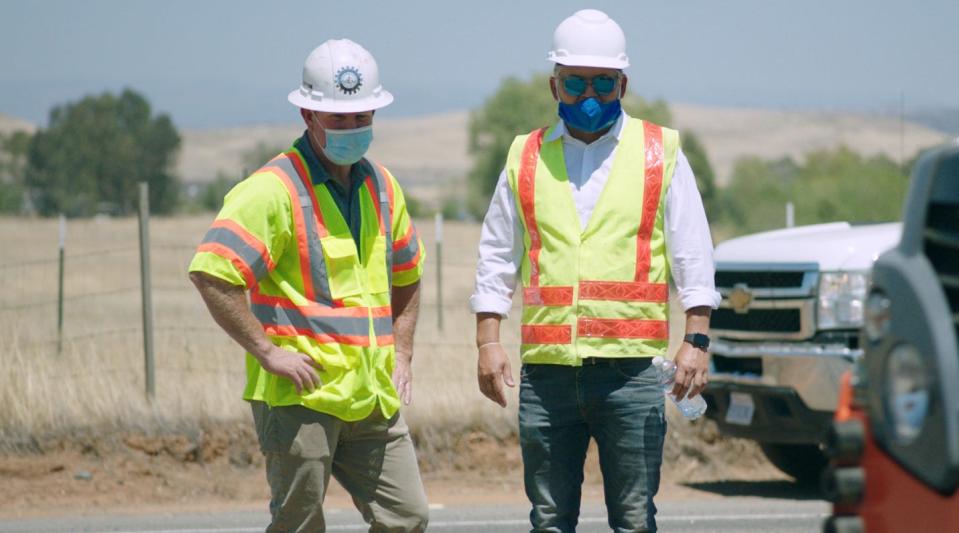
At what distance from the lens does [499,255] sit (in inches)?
224

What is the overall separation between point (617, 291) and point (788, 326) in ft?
12.5

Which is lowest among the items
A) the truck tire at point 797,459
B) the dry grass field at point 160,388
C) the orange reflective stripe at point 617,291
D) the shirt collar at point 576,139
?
the truck tire at point 797,459

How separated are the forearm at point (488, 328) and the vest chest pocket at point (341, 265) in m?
0.43

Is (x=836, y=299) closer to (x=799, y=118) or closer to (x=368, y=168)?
(x=368, y=168)

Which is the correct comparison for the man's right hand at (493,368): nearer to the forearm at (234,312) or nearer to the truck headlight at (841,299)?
the forearm at (234,312)

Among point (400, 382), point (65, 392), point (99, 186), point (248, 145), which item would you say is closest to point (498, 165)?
point (99, 186)

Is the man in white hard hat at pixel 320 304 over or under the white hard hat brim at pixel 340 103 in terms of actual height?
under

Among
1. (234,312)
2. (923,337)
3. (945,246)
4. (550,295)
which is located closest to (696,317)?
(550,295)

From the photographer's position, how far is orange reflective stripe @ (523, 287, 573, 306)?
5520 millimetres

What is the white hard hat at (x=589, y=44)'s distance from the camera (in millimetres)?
5598

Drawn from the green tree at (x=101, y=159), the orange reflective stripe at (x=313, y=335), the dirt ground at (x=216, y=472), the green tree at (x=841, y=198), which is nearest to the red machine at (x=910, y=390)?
the orange reflective stripe at (x=313, y=335)

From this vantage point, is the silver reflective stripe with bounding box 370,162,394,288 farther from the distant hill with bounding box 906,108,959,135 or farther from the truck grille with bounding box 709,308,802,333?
the distant hill with bounding box 906,108,959,135

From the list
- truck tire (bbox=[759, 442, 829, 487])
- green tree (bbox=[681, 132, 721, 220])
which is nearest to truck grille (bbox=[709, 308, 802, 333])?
truck tire (bbox=[759, 442, 829, 487])

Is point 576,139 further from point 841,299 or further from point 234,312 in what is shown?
point 841,299
